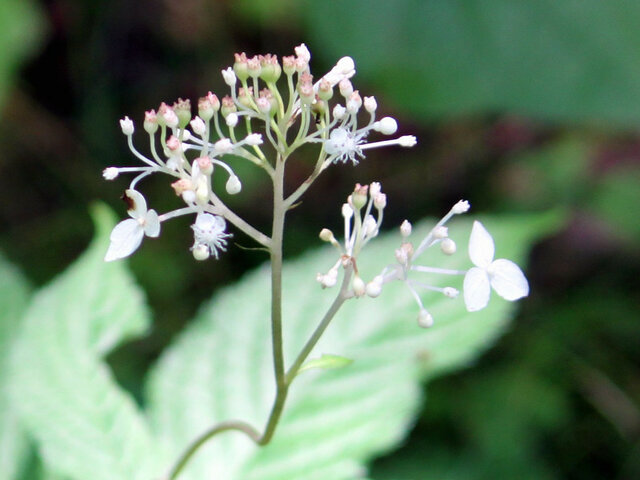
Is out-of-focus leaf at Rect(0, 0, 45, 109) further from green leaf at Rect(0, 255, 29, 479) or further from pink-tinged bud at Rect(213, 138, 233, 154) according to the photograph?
pink-tinged bud at Rect(213, 138, 233, 154)

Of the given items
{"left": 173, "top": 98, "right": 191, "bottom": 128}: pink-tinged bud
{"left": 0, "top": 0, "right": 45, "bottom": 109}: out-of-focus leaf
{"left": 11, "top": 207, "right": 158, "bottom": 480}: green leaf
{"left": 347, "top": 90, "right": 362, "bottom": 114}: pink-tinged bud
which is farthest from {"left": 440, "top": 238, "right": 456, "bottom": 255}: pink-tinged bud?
{"left": 0, "top": 0, "right": 45, "bottom": 109}: out-of-focus leaf

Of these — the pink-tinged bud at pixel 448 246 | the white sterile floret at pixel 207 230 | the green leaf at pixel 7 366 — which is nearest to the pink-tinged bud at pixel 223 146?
the white sterile floret at pixel 207 230

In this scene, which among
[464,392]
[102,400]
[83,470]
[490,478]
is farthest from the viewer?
[464,392]

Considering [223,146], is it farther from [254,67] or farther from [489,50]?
[489,50]

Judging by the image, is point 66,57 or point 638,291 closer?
point 638,291

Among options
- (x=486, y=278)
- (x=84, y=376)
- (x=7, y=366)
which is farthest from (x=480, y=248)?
(x=7, y=366)

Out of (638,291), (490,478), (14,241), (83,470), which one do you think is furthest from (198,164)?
(638,291)

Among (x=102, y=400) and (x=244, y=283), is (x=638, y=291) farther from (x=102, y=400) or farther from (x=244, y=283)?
(x=102, y=400)
